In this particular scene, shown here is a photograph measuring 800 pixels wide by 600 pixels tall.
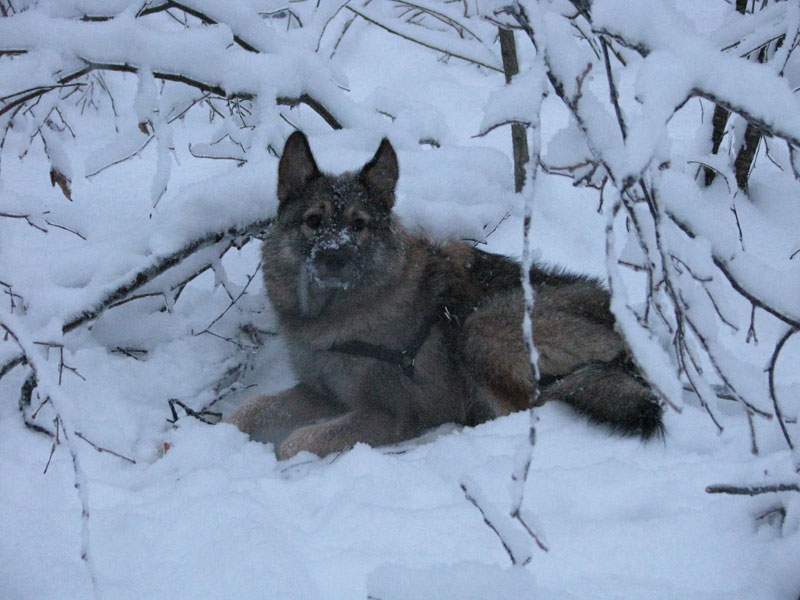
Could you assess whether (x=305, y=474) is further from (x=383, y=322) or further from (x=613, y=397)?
(x=613, y=397)

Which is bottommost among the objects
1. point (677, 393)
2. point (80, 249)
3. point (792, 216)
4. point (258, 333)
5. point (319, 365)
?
point (258, 333)

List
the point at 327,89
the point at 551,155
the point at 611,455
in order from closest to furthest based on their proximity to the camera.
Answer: the point at 551,155, the point at 611,455, the point at 327,89

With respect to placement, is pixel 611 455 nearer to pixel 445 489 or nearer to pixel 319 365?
pixel 445 489

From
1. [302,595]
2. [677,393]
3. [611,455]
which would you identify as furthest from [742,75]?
[302,595]

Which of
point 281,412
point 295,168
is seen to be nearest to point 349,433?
point 281,412

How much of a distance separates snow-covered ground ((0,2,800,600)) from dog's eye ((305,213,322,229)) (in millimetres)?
407

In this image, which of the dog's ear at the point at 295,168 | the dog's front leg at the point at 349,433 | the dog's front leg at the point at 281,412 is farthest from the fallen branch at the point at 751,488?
the dog's ear at the point at 295,168

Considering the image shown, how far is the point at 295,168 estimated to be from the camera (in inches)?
138

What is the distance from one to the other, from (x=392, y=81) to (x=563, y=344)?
4.42m

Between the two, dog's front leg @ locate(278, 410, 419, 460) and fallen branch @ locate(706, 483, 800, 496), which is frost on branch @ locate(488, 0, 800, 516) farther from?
dog's front leg @ locate(278, 410, 419, 460)

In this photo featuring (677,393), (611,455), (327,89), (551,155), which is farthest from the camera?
(327,89)

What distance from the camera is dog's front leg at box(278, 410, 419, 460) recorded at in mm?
3238

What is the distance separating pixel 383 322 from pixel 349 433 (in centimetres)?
61

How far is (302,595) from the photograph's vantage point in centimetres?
180
